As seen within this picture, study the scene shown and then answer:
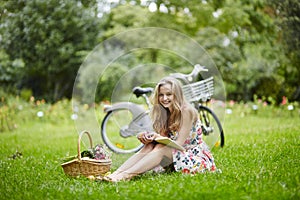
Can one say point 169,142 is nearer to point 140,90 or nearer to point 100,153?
Result: point 100,153

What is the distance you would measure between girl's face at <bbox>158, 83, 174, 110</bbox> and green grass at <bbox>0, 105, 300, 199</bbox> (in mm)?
701

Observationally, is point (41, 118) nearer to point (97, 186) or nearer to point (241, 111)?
point (241, 111)

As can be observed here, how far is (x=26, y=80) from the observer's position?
532 inches

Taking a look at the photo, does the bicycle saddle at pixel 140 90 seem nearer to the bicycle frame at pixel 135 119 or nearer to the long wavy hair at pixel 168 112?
the bicycle frame at pixel 135 119

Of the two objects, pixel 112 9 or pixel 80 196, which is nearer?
pixel 80 196

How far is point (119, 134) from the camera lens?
651 centimetres

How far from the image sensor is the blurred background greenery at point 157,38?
9.29 meters

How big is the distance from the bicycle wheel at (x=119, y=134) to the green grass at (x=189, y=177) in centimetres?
41

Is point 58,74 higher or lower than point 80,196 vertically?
higher

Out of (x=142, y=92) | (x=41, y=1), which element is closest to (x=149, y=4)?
(x=41, y=1)

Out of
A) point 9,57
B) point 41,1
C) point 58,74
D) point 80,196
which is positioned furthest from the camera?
point 58,74

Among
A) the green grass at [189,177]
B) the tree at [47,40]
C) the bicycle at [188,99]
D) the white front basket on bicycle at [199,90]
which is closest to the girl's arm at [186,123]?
the green grass at [189,177]

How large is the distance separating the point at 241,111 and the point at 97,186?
7107 millimetres

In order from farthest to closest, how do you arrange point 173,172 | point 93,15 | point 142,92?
point 93,15
point 142,92
point 173,172
